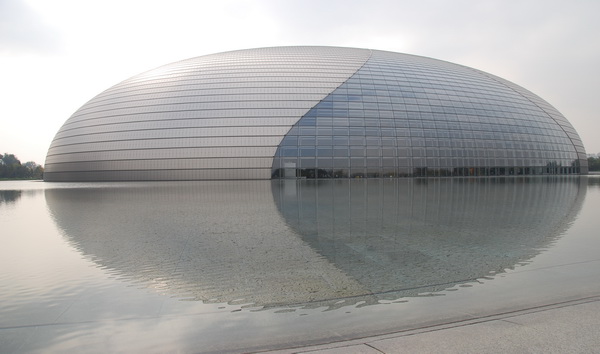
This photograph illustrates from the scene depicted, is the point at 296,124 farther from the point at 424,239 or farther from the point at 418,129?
the point at 424,239

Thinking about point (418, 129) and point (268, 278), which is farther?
point (418, 129)

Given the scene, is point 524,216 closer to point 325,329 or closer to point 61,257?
point 325,329

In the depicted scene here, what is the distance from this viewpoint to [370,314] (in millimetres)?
3521

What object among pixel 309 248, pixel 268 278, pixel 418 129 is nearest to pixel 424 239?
pixel 309 248

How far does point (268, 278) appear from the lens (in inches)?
186

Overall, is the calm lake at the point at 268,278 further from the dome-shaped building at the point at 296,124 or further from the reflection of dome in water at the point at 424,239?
the dome-shaped building at the point at 296,124

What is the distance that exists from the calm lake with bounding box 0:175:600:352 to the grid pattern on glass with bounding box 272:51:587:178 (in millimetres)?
25210

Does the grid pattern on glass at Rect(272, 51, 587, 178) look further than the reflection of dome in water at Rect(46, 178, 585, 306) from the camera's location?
Yes

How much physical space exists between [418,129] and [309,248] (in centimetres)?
3203

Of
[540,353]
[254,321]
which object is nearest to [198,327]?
[254,321]

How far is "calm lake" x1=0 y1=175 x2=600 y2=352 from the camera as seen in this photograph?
128 inches

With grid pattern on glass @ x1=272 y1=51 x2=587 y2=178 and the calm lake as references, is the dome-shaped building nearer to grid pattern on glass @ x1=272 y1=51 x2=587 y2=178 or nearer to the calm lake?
grid pattern on glass @ x1=272 y1=51 x2=587 y2=178

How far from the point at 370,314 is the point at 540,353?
4.42 ft

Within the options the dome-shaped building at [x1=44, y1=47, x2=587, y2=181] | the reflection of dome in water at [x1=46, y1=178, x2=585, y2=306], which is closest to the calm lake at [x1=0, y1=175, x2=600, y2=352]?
the reflection of dome in water at [x1=46, y1=178, x2=585, y2=306]
